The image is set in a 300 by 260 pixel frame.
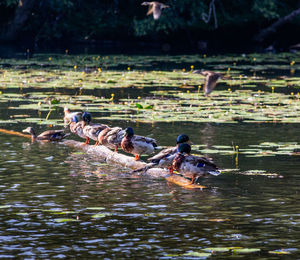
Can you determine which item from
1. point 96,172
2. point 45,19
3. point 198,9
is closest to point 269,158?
point 96,172

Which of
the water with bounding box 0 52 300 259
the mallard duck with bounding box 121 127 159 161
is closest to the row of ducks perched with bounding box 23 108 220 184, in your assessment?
the mallard duck with bounding box 121 127 159 161

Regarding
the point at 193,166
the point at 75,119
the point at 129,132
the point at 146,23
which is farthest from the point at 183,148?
the point at 146,23

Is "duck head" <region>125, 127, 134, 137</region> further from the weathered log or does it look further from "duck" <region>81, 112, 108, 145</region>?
"duck" <region>81, 112, 108, 145</region>

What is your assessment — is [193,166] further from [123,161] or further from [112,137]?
[112,137]

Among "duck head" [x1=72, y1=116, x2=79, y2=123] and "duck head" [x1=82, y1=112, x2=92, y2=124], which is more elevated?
"duck head" [x1=82, y1=112, x2=92, y2=124]

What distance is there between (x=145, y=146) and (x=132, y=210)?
8.33 feet

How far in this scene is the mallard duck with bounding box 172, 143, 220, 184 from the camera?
31.8 feet

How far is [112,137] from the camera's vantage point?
11.9 m

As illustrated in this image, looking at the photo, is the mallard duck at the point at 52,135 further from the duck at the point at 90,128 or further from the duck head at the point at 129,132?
the duck head at the point at 129,132

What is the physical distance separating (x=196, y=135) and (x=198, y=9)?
27.9 meters

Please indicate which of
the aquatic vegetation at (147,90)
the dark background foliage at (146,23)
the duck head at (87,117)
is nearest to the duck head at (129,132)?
the duck head at (87,117)

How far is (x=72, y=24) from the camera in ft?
155

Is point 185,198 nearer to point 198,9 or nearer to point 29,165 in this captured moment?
point 29,165

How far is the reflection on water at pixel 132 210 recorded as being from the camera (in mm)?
7309
